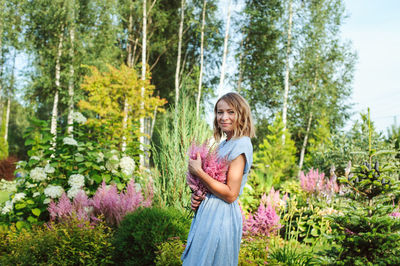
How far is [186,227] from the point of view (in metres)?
3.14

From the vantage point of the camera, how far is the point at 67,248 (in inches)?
123

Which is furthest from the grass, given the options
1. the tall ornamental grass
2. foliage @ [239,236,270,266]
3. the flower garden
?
foliage @ [239,236,270,266]

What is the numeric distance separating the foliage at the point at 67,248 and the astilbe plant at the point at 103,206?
0.27m

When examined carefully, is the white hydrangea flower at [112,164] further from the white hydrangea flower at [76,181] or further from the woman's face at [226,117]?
the woman's face at [226,117]


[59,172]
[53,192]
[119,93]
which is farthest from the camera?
[119,93]

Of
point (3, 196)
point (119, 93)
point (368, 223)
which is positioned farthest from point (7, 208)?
point (119, 93)

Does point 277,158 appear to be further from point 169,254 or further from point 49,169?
point 169,254

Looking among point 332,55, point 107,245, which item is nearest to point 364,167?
point 107,245

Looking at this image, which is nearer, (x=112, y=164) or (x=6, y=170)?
(x=112, y=164)

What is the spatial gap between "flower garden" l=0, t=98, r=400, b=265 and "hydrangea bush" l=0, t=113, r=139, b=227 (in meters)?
0.01

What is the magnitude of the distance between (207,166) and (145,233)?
157cm

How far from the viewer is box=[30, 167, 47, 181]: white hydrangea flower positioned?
4148mm

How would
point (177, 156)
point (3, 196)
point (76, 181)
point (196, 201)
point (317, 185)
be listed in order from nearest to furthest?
point (196, 201) < point (177, 156) < point (76, 181) < point (317, 185) < point (3, 196)

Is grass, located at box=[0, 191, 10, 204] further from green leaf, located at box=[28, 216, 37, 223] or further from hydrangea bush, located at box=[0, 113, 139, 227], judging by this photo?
green leaf, located at box=[28, 216, 37, 223]
